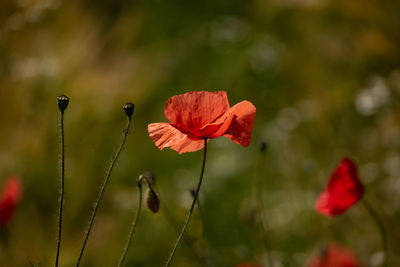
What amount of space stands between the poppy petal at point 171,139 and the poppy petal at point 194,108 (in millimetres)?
36

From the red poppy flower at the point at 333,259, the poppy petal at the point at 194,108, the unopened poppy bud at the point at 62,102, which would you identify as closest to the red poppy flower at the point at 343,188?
the red poppy flower at the point at 333,259

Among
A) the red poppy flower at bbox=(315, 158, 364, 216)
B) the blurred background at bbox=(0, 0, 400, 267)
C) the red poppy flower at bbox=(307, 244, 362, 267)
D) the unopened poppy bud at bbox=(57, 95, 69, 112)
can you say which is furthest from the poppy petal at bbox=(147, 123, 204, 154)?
the blurred background at bbox=(0, 0, 400, 267)

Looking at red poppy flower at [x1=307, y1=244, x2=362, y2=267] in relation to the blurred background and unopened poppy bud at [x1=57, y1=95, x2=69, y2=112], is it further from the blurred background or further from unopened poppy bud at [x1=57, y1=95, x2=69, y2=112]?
unopened poppy bud at [x1=57, y1=95, x2=69, y2=112]

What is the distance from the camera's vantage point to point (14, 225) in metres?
1.85

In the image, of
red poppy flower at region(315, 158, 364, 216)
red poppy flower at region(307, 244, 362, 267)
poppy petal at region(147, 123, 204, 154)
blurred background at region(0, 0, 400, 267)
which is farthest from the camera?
blurred background at region(0, 0, 400, 267)

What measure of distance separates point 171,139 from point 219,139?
1.26m

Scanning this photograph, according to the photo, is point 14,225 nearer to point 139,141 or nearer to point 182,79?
point 139,141

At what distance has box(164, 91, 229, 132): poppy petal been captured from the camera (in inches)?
28.7

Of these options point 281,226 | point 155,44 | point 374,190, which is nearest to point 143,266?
point 281,226

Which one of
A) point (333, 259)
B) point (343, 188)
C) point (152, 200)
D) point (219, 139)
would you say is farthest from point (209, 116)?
point (219, 139)

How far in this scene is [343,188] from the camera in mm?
898

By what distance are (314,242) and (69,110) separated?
1.20 m

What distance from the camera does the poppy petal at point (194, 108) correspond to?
73 centimetres

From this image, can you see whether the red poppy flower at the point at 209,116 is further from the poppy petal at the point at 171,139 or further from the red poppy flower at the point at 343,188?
the red poppy flower at the point at 343,188
